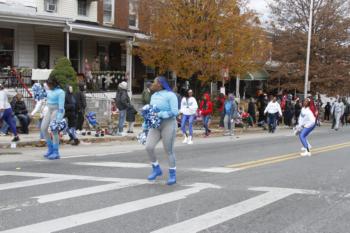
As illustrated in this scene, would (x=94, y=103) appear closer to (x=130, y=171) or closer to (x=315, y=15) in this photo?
(x=130, y=171)

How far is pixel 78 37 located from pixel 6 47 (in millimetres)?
4382

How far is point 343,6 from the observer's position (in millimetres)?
38312

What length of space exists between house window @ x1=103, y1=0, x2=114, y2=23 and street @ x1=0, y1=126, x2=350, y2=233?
56.3 feet

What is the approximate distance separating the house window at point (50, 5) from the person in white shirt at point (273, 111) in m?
11.4

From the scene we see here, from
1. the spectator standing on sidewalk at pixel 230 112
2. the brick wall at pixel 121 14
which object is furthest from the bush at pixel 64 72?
the brick wall at pixel 121 14

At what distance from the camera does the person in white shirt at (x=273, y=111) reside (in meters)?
24.2

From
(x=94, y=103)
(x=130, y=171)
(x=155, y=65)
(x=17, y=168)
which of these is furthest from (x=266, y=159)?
(x=155, y=65)

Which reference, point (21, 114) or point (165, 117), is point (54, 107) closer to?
point (165, 117)

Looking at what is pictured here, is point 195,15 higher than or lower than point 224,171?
higher

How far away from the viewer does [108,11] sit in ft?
96.6

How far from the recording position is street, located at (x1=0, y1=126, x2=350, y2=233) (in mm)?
6500

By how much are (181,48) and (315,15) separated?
1765 cm

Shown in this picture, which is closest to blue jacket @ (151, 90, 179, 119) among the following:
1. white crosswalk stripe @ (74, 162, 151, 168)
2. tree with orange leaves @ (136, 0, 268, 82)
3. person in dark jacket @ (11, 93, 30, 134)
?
white crosswalk stripe @ (74, 162, 151, 168)

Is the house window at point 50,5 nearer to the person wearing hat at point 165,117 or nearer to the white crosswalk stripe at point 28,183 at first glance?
the white crosswalk stripe at point 28,183
